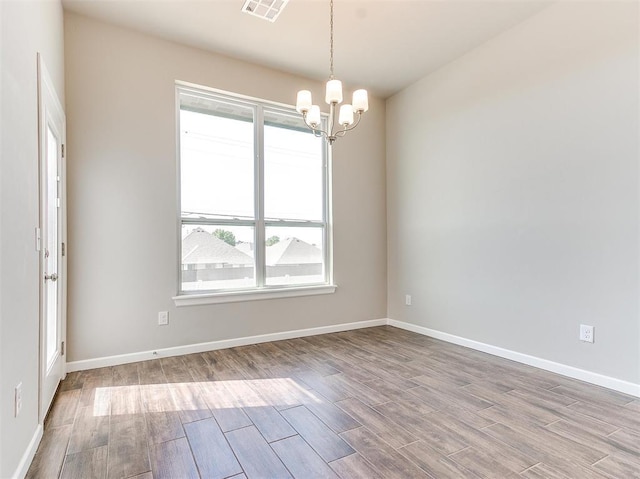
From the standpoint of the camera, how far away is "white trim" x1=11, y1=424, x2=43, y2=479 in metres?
1.61

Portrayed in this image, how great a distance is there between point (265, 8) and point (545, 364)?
3.84 m

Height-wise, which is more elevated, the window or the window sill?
the window

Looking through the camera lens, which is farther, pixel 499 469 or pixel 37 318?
pixel 37 318

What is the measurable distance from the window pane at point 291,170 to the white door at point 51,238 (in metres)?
1.93

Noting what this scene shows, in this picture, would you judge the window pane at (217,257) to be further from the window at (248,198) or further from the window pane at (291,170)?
the window pane at (291,170)

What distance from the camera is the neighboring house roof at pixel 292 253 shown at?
13.5 feet

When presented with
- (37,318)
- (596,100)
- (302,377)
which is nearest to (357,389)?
(302,377)

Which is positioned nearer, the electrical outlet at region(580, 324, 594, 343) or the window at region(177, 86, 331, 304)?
the electrical outlet at region(580, 324, 594, 343)

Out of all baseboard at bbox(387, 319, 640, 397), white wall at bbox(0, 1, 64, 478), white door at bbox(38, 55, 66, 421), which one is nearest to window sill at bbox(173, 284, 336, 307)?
white door at bbox(38, 55, 66, 421)

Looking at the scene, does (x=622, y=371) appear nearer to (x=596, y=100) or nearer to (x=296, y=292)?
→ (x=596, y=100)

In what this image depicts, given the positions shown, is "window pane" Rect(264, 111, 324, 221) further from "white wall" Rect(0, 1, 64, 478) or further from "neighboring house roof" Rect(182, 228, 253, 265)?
"white wall" Rect(0, 1, 64, 478)

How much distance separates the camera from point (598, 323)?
8.93 ft

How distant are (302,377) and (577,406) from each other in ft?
6.36

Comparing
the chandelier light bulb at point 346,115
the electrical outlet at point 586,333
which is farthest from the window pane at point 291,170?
the electrical outlet at point 586,333
